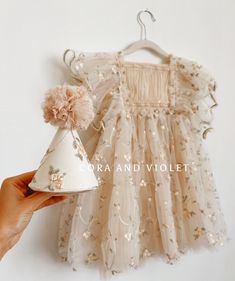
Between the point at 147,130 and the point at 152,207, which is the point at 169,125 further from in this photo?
the point at 152,207

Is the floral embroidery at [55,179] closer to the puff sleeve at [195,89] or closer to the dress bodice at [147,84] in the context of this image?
the dress bodice at [147,84]

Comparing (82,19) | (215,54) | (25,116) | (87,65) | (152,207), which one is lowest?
(152,207)

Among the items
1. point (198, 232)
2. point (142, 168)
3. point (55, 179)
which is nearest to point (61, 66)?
point (142, 168)

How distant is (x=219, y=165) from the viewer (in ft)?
4.46

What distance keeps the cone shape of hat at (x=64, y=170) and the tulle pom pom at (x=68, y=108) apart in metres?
0.03

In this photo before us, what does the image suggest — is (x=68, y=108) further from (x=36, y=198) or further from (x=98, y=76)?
(x=98, y=76)

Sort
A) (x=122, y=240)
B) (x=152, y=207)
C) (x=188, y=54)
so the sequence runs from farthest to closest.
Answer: (x=188, y=54) → (x=152, y=207) → (x=122, y=240)

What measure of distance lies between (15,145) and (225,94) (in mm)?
766

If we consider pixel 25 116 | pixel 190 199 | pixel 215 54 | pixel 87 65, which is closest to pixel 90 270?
pixel 190 199

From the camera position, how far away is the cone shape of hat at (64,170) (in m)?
0.70

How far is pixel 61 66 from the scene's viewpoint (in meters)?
1.08

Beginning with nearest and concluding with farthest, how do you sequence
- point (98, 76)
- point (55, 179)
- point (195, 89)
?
point (55, 179), point (98, 76), point (195, 89)

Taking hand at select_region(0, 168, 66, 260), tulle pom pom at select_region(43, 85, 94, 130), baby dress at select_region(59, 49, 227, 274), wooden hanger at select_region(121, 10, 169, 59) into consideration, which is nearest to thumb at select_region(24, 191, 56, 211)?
hand at select_region(0, 168, 66, 260)

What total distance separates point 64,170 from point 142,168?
0.45 meters
